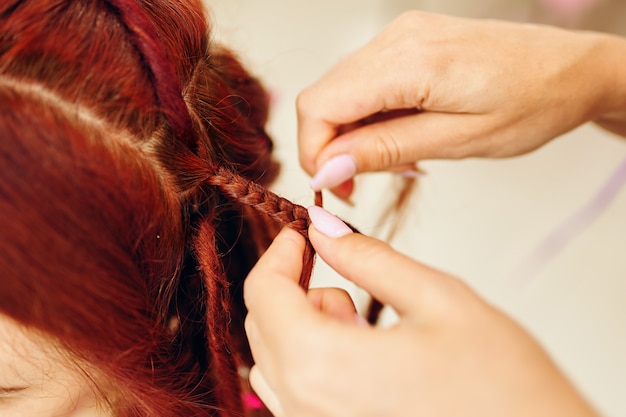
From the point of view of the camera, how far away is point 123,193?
1.72 feet

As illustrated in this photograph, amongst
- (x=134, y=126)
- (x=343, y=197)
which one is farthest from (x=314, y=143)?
(x=134, y=126)

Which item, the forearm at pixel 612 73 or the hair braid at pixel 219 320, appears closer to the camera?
the hair braid at pixel 219 320

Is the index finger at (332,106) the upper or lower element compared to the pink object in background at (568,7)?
lower

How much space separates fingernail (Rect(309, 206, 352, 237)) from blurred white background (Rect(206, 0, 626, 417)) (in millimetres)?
617

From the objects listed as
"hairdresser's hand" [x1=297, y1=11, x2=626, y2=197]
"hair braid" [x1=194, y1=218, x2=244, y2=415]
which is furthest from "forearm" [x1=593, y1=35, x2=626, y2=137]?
"hair braid" [x1=194, y1=218, x2=244, y2=415]

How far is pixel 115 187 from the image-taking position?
515mm

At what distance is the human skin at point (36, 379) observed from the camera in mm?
554

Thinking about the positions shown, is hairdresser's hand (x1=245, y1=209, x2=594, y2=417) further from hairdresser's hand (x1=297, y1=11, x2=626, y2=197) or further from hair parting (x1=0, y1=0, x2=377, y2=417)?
hairdresser's hand (x1=297, y1=11, x2=626, y2=197)

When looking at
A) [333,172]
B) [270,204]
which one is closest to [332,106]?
[333,172]

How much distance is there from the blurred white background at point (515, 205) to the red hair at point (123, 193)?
0.58 m

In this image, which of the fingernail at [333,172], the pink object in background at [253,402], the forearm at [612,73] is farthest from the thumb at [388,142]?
the pink object in background at [253,402]

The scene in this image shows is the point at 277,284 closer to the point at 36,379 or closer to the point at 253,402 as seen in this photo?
the point at 36,379

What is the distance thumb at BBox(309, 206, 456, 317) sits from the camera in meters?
0.44

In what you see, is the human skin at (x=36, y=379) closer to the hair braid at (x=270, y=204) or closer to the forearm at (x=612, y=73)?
the hair braid at (x=270, y=204)
